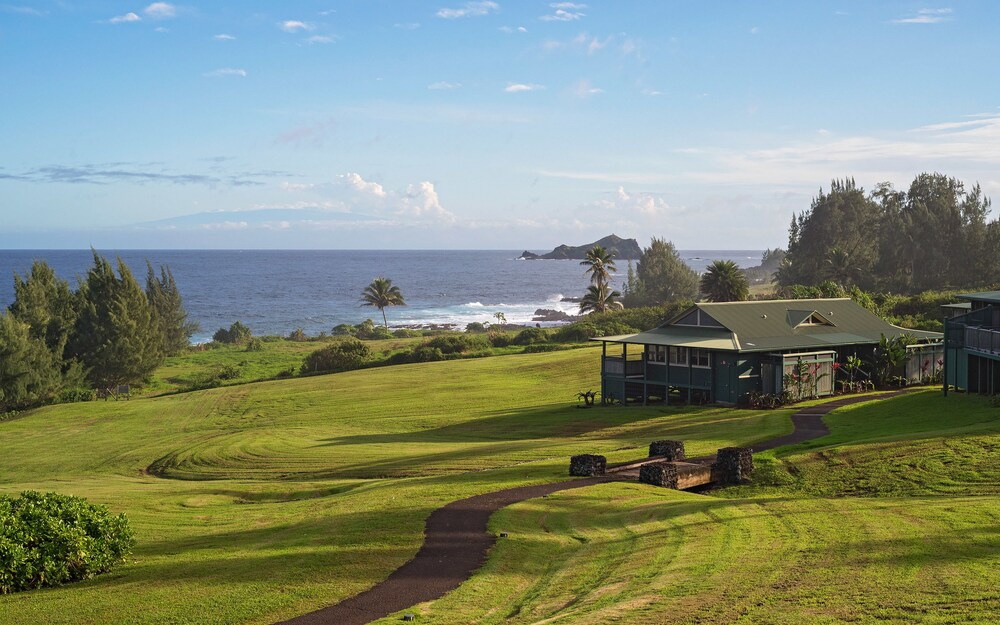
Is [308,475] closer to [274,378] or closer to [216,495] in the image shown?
[216,495]

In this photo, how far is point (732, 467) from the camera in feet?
75.0

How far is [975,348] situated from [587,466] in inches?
806

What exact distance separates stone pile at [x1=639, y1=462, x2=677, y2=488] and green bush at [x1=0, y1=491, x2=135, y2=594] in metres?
12.1

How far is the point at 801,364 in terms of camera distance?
1572 inches

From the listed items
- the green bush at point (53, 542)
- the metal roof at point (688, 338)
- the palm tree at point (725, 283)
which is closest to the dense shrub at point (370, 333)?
the palm tree at point (725, 283)

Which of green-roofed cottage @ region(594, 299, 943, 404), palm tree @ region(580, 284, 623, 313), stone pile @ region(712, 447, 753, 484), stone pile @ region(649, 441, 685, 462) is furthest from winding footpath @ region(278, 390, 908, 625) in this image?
palm tree @ region(580, 284, 623, 313)

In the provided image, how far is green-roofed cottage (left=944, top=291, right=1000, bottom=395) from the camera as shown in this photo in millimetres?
33781

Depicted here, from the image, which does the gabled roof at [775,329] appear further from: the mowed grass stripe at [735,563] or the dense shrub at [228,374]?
the dense shrub at [228,374]

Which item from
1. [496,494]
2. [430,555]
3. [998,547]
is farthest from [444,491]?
[998,547]

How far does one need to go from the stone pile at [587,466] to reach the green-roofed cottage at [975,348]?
1910cm

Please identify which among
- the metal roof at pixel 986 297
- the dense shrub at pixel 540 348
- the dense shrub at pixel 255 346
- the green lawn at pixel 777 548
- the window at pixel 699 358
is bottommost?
the dense shrub at pixel 255 346

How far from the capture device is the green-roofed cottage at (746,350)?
131 feet

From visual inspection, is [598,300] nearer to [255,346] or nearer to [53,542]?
[255,346]

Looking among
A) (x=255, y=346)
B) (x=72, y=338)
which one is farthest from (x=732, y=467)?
(x=255, y=346)
